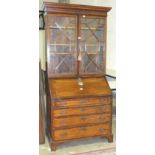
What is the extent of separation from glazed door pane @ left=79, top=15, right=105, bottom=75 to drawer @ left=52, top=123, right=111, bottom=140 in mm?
828

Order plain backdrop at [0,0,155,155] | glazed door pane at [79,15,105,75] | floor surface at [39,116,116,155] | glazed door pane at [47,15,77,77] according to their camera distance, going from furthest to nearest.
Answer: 1. glazed door pane at [79,15,105,75]
2. glazed door pane at [47,15,77,77]
3. floor surface at [39,116,116,155]
4. plain backdrop at [0,0,155,155]

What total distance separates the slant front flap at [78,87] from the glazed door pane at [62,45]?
0.14 metres

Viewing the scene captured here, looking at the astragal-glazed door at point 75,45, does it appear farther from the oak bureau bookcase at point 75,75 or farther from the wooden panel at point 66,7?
the wooden panel at point 66,7

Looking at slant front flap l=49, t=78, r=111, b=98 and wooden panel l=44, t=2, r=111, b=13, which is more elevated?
wooden panel l=44, t=2, r=111, b=13

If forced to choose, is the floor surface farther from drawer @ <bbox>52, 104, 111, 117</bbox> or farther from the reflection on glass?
the reflection on glass

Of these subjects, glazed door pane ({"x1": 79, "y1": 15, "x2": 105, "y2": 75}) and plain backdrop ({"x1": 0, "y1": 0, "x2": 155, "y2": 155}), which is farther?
glazed door pane ({"x1": 79, "y1": 15, "x2": 105, "y2": 75})

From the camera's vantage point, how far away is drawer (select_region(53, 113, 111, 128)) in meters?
3.06

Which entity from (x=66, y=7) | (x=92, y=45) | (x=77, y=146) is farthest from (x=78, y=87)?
(x=66, y=7)

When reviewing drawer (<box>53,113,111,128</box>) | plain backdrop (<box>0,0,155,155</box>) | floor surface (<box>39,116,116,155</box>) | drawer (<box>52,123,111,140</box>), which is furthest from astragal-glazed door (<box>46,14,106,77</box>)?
plain backdrop (<box>0,0,155,155</box>)

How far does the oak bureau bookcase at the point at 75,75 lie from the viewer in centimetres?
309
